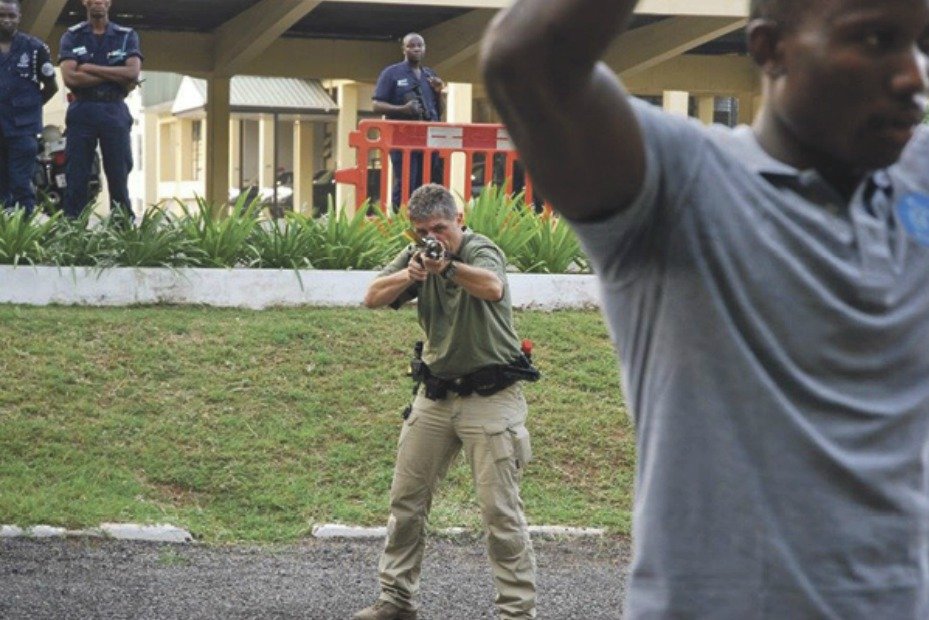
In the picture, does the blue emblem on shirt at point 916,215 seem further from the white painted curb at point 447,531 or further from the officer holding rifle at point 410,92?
the officer holding rifle at point 410,92

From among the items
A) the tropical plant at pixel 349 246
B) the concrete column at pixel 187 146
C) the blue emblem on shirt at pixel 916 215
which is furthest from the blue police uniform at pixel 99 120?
the concrete column at pixel 187 146

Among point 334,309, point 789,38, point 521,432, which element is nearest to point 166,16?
point 334,309

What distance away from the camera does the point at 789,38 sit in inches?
77.3

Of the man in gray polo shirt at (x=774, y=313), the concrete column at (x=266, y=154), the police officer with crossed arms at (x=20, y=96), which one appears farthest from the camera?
the concrete column at (x=266, y=154)

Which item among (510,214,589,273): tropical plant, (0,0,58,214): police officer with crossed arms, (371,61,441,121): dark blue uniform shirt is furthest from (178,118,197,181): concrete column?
(510,214,589,273): tropical plant

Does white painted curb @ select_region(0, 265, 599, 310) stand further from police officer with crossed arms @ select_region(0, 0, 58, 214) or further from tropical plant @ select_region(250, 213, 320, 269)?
police officer with crossed arms @ select_region(0, 0, 58, 214)

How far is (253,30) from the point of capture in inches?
865

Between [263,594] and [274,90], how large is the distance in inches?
1256

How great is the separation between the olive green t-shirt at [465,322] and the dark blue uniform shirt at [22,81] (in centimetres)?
709

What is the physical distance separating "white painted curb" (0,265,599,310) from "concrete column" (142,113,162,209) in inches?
1624

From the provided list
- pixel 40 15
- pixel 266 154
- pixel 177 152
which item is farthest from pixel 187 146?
pixel 40 15

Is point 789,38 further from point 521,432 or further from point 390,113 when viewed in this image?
point 390,113

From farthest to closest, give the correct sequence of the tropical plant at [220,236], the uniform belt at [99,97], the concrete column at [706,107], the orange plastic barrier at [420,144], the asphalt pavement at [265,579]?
the concrete column at [706,107]
the orange plastic barrier at [420,144]
the uniform belt at [99,97]
the tropical plant at [220,236]
the asphalt pavement at [265,579]

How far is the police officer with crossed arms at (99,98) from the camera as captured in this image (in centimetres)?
1273
